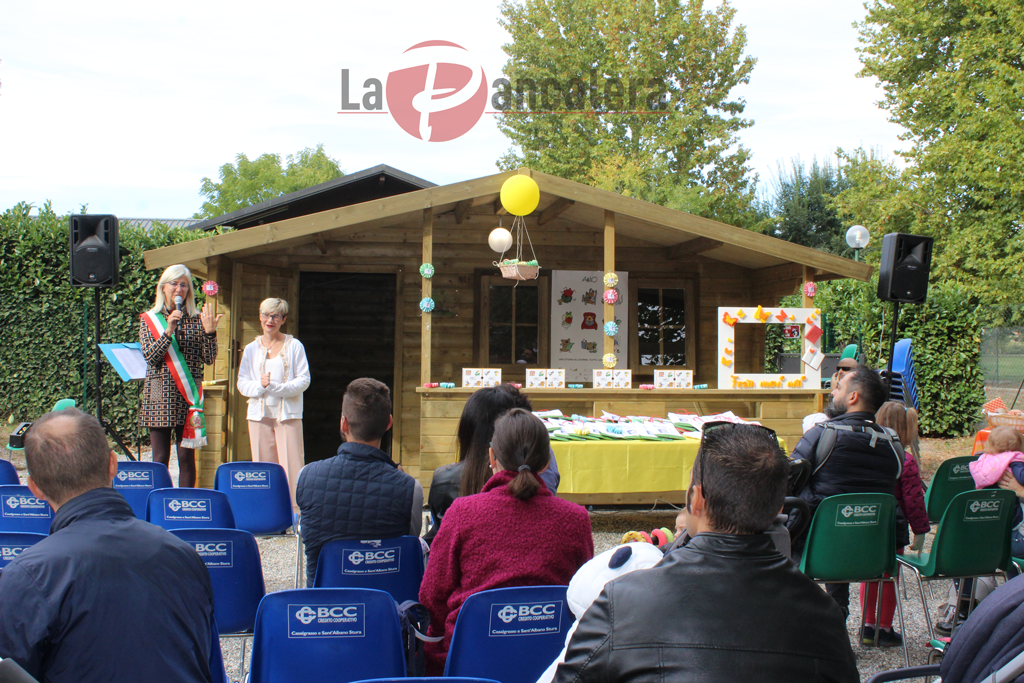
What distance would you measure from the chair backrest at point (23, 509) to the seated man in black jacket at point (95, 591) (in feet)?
6.19

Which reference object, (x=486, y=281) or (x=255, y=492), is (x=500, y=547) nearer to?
(x=255, y=492)

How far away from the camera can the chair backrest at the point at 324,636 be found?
1.97 meters

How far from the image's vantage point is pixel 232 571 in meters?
2.66

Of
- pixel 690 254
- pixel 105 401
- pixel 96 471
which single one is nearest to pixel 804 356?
pixel 690 254

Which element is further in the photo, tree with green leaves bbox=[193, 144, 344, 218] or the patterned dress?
tree with green leaves bbox=[193, 144, 344, 218]

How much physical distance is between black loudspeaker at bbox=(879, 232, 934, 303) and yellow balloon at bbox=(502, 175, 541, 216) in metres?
2.87

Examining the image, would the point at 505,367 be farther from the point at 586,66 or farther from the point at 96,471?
the point at 586,66

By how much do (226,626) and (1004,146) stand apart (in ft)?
54.8

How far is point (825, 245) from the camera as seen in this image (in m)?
24.5

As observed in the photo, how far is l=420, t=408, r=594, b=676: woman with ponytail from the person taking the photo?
2205mm

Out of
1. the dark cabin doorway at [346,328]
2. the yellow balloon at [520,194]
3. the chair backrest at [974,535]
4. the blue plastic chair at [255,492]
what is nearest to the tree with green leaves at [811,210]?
the dark cabin doorway at [346,328]

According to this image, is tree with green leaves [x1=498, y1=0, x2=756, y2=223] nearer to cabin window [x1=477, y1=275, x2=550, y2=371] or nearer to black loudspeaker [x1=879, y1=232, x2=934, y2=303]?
cabin window [x1=477, y1=275, x2=550, y2=371]

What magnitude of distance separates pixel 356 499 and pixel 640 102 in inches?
917

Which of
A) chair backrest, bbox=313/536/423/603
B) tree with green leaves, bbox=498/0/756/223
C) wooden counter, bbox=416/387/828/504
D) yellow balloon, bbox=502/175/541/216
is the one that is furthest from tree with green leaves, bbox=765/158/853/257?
Answer: chair backrest, bbox=313/536/423/603
